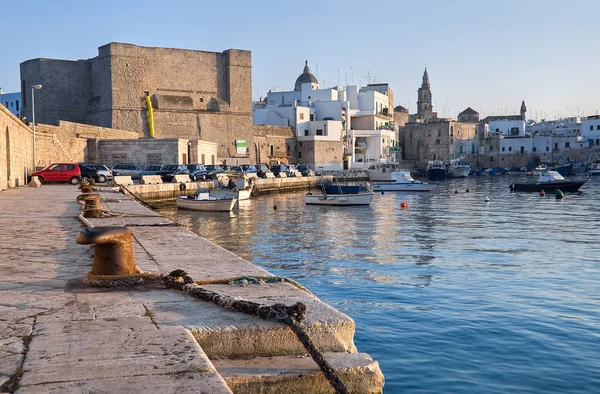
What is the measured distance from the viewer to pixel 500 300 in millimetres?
9500

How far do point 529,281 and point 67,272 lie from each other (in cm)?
841

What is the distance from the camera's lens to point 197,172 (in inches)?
1507

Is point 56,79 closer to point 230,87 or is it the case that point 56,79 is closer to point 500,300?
point 230,87

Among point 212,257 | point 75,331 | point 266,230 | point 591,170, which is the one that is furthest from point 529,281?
point 591,170

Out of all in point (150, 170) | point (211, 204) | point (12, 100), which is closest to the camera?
point (211, 204)

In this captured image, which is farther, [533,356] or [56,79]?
[56,79]

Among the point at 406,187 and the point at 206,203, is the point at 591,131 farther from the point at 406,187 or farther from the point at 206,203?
the point at 206,203

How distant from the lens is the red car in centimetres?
2753

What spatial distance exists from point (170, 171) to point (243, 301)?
112 feet

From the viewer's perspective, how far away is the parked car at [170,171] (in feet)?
117

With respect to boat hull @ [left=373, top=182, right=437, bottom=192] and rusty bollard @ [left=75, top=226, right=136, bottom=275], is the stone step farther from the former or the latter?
boat hull @ [left=373, top=182, right=437, bottom=192]

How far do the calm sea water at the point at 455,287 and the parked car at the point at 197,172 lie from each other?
1249cm

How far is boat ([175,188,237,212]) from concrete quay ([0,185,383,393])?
2048 centimetres

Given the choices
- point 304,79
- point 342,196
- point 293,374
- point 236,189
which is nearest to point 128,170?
point 236,189
